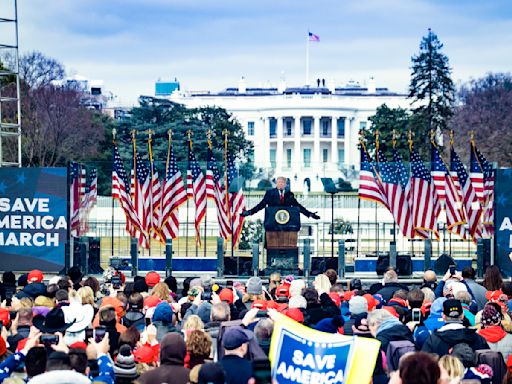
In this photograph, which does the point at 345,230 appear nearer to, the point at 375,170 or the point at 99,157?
the point at 375,170

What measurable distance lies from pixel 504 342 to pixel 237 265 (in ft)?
51.8

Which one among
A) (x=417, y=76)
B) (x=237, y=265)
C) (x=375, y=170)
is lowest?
(x=237, y=265)

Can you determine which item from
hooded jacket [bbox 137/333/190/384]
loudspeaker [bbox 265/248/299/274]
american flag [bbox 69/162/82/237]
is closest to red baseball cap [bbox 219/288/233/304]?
hooded jacket [bbox 137/333/190/384]

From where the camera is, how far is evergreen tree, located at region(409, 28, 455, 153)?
282 feet

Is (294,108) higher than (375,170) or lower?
higher

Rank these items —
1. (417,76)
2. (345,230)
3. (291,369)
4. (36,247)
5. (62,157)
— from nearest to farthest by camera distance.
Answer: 1. (291,369)
2. (36,247)
3. (345,230)
4. (62,157)
5. (417,76)

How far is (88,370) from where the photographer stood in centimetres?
973

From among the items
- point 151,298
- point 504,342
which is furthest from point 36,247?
point 504,342

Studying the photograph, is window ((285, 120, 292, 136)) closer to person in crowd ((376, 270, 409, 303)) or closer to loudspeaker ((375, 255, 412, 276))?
loudspeaker ((375, 255, 412, 276))

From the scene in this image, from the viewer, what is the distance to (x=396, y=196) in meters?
29.4

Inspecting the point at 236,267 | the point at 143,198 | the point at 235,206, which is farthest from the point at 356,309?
the point at 143,198

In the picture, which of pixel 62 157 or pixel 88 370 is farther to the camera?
pixel 62 157

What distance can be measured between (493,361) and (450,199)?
748 inches

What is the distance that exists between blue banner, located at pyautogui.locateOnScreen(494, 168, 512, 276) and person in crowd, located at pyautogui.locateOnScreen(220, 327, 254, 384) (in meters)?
17.0
